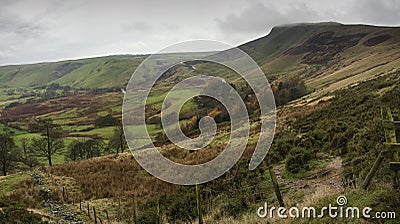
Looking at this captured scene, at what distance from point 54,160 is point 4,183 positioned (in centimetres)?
4373

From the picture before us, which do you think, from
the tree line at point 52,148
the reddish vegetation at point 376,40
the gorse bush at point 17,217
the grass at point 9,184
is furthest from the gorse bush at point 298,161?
the reddish vegetation at point 376,40

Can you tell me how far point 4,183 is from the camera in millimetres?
24406

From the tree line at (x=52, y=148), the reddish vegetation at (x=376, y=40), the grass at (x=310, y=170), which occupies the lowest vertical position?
the tree line at (x=52, y=148)

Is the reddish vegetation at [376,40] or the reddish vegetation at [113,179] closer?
the reddish vegetation at [113,179]

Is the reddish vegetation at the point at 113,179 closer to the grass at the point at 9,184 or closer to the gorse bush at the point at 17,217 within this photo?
the grass at the point at 9,184

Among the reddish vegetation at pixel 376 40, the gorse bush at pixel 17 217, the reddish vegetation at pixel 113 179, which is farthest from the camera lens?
the reddish vegetation at pixel 376 40

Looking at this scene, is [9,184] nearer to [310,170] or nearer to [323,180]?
[310,170]

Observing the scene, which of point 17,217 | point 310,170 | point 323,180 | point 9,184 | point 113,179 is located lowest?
point 113,179

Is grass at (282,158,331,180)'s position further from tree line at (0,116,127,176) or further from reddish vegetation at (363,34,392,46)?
reddish vegetation at (363,34,392,46)

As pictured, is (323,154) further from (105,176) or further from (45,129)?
(45,129)

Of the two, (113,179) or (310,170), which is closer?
(310,170)

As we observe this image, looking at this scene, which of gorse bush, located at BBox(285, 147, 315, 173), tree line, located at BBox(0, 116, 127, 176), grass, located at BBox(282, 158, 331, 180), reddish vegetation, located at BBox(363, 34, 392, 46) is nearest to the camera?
grass, located at BBox(282, 158, 331, 180)

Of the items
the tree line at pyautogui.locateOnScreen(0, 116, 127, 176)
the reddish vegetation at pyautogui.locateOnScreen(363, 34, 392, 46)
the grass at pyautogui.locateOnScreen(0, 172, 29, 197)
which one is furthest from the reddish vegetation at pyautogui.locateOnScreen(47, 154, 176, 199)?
the reddish vegetation at pyautogui.locateOnScreen(363, 34, 392, 46)

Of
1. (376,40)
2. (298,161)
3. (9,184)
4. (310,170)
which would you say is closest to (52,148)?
(9,184)
